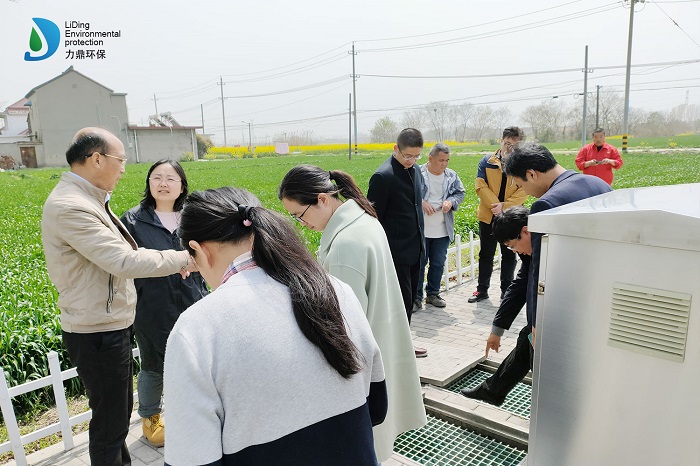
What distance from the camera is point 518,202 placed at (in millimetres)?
5559

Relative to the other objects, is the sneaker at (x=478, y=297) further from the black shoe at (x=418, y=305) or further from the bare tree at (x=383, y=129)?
the bare tree at (x=383, y=129)

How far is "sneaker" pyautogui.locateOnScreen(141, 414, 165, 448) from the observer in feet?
10.7

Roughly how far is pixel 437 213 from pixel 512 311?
8.98 feet

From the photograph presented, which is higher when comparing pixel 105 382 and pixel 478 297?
pixel 105 382

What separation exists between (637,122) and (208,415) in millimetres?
82299

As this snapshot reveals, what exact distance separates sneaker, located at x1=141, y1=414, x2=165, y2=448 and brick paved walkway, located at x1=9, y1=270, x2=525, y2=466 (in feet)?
0.14

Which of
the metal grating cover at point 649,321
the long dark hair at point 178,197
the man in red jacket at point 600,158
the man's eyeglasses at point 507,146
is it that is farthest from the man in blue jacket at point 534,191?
the man in red jacket at point 600,158

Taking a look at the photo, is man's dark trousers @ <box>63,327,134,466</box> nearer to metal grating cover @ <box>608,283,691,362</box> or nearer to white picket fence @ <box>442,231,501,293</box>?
metal grating cover @ <box>608,283,691,362</box>

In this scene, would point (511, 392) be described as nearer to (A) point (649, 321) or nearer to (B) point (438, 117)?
(A) point (649, 321)

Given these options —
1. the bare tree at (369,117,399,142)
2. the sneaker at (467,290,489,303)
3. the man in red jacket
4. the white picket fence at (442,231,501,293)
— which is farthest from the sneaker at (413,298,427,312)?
the bare tree at (369,117,399,142)

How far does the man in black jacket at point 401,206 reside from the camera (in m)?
4.25

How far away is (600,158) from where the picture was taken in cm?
840

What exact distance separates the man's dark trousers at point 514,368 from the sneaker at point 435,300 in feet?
8.65

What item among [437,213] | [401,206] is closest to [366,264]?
[401,206]
